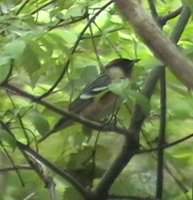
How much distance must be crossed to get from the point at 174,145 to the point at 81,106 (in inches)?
17.9

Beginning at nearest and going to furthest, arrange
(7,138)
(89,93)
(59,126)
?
(7,138) → (89,93) → (59,126)

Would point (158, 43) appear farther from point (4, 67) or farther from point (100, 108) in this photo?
point (100, 108)

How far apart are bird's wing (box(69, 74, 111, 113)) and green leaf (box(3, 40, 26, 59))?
0.18 m

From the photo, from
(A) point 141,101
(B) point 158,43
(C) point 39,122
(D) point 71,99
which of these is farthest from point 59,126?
(B) point 158,43

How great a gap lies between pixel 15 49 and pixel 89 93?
0.36 metres

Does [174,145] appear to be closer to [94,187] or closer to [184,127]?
[184,127]

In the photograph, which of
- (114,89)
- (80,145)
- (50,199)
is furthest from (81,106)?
(114,89)

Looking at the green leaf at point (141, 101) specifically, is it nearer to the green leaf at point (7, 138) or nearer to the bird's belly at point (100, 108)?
the green leaf at point (7, 138)

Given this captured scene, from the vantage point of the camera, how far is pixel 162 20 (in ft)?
5.23

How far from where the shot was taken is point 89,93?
1534 millimetres

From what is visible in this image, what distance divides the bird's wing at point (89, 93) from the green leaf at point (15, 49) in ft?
0.59

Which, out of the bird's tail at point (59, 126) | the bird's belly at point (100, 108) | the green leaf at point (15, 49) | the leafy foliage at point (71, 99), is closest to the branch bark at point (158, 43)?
the green leaf at point (15, 49)

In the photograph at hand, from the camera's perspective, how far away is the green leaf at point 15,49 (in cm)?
120

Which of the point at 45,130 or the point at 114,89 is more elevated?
the point at 114,89
